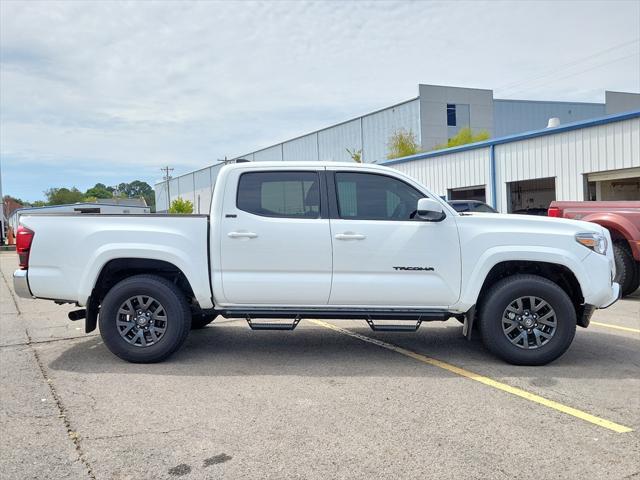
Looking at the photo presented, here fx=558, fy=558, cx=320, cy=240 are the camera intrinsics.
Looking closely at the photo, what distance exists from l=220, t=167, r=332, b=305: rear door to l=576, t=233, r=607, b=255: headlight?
8.07ft

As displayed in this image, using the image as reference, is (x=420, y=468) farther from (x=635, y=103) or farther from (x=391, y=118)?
(x=635, y=103)

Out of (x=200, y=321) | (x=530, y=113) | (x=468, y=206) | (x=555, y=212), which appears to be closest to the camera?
(x=200, y=321)

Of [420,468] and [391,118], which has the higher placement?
[391,118]

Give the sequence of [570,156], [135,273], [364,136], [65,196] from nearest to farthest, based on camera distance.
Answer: [135,273]
[570,156]
[364,136]
[65,196]

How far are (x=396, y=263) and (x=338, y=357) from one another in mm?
1234

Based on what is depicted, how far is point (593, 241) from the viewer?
5.45m

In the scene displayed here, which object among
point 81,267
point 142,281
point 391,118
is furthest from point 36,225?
point 391,118

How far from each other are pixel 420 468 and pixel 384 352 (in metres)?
2.73

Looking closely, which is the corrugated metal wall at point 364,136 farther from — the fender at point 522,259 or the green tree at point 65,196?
the green tree at point 65,196

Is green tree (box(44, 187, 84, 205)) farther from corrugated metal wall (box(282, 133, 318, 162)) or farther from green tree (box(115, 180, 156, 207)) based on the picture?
corrugated metal wall (box(282, 133, 318, 162))

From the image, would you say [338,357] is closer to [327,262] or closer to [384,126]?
[327,262]

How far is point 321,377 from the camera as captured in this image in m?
5.20

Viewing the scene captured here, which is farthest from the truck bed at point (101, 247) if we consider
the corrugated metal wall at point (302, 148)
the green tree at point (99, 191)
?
the green tree at point (99, 191)

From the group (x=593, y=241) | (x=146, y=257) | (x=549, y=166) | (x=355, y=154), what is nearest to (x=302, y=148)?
(x=355, y=154)
